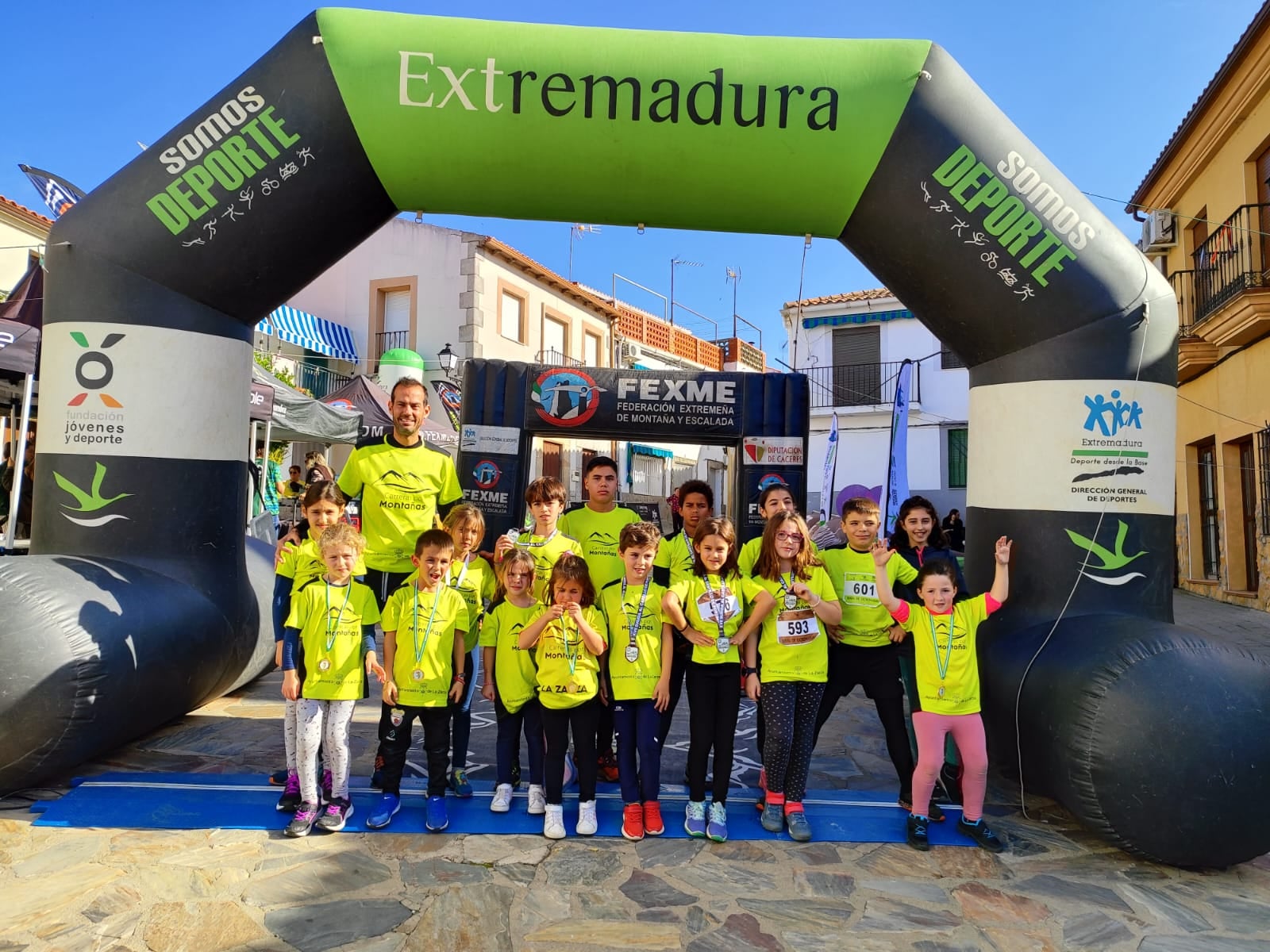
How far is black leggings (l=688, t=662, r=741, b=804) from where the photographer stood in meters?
3.61

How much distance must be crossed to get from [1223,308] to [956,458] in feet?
37.3

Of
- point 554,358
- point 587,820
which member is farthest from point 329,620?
point 554,358

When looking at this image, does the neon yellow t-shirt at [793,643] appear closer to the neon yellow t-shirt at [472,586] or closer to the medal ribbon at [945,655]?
the medal ribbon at [945,655]

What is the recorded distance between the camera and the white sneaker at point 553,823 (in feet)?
11.3

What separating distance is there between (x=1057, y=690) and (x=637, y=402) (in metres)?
6.20

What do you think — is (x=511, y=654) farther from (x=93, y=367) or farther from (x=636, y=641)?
(x=93, y=367)

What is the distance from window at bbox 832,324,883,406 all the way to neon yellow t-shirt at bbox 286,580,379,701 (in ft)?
67.0

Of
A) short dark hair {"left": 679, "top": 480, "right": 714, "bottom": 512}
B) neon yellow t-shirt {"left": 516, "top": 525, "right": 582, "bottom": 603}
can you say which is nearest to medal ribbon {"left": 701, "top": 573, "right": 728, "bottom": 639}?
neon yellow t-shirt {"left": 516, "top": 525, "right": 582, "bottom": 603}

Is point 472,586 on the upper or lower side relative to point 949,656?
upper

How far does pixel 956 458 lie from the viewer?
21438 mm

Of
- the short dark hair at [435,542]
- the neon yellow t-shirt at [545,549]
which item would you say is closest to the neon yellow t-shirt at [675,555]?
the neon yellow t-shirt at [545,549]

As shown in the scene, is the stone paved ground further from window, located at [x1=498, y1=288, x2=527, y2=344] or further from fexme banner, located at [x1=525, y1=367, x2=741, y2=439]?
window, located at [x1=498, y1=288, x2=527, y2=344]

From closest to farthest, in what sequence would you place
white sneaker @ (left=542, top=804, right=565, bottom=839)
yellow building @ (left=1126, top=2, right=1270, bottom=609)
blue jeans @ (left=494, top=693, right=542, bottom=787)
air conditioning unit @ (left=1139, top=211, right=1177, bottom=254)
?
white sneaker @ (left=542, top=804, right=565, bottom=839) → blue jeans @ (left=494, top=693, right=542, bottom=787) → yellow building @ (left=1126, top=2, right=1270, bottom=609) → air conditioning unit @ (left=1139, top=211, right=1177, bottom=254)

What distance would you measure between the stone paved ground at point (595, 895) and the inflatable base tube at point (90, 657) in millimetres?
388
